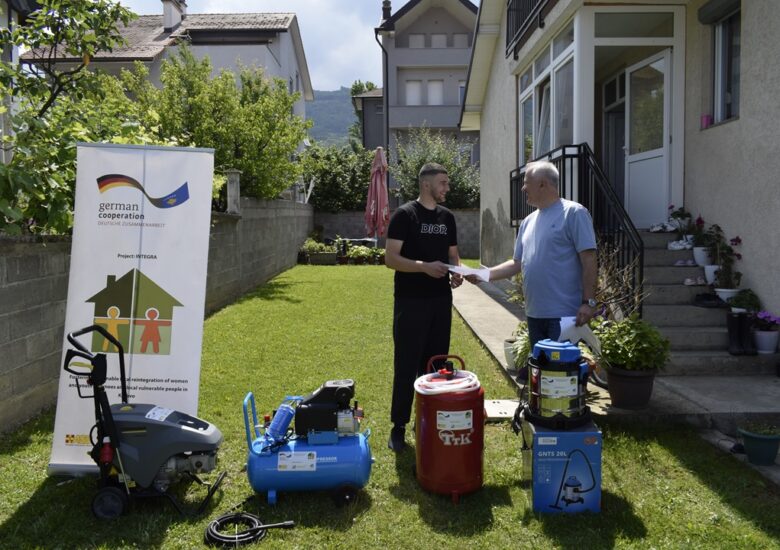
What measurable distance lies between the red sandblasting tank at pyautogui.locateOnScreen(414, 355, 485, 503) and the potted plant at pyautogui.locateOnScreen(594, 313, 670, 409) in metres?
1.40

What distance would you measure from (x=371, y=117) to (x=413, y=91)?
19.8 ft

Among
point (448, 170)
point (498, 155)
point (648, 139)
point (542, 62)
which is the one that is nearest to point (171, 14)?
point (448, 170)

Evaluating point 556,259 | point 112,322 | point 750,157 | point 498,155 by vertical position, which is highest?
point 498,155

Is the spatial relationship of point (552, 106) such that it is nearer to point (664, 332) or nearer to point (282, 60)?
point (664, 332)

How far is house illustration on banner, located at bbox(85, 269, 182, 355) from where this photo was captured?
3.87 meters

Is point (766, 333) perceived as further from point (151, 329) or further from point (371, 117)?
point (371, 117)

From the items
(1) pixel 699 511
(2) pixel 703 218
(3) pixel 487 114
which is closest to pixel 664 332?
(2) pixel 703 218

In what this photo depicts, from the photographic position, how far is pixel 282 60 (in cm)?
2489

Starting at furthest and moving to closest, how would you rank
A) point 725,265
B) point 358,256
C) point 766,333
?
point 358,256 < point 725,265 < point 766,333

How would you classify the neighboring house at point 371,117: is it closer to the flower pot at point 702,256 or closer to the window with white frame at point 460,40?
the window with white frame at point 460,40

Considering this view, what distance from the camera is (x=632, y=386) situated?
14.8 ft

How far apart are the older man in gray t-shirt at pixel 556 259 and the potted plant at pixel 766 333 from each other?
2.70 metres

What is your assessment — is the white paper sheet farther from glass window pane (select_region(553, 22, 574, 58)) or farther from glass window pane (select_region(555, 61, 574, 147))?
glass window pane (select_region(553, 22, 574, 58))

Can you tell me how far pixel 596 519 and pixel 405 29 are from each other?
30.9 metres
